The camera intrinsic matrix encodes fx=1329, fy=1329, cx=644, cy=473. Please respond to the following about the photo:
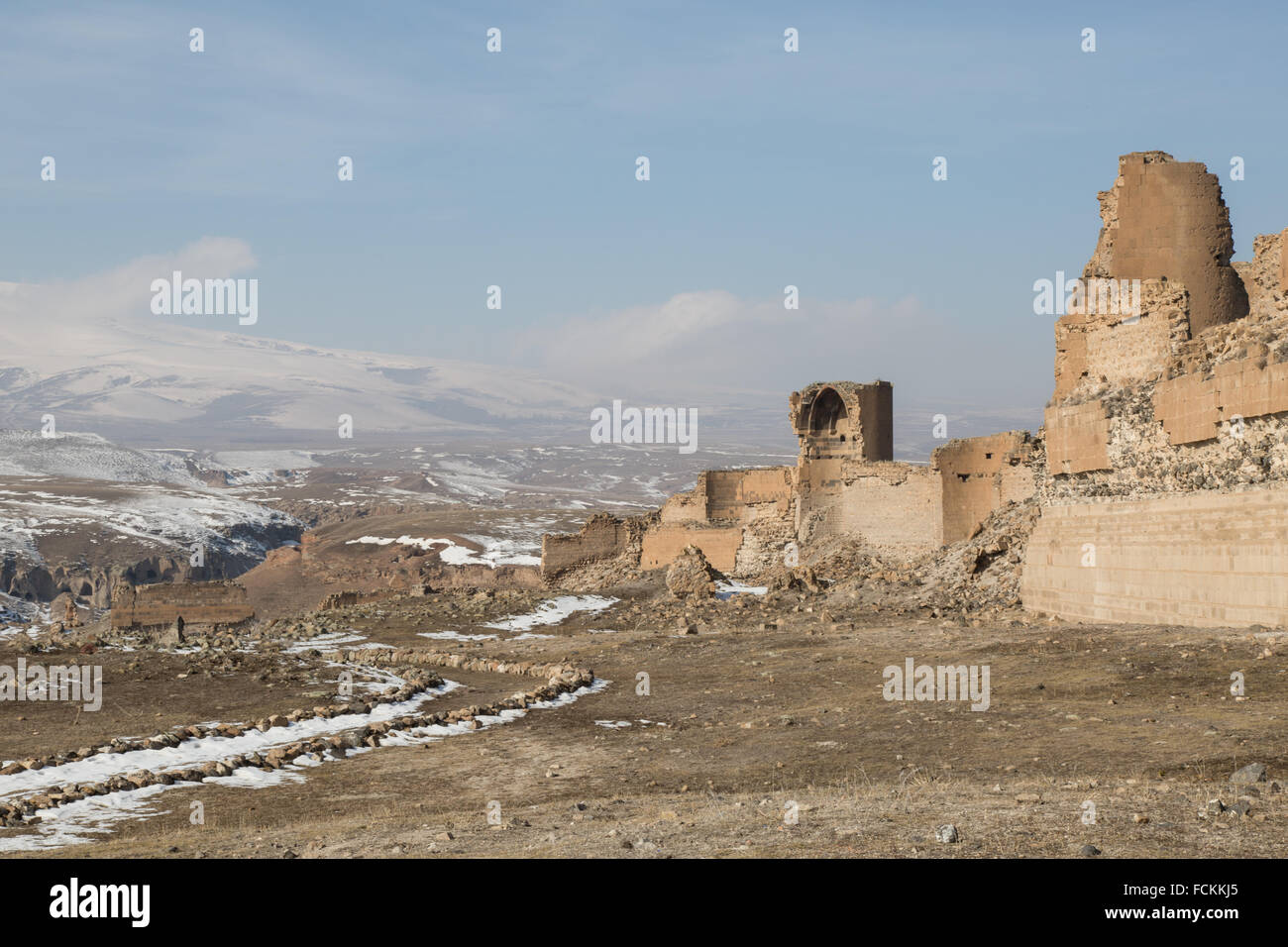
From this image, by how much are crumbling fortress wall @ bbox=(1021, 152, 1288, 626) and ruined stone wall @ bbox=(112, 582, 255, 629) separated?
22448 millimetres

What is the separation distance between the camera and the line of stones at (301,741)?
12.1m

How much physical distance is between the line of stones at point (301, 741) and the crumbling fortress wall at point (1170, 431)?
772 centimetres

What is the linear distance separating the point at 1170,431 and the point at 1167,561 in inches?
67.7

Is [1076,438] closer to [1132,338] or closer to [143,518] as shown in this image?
[1132,338]

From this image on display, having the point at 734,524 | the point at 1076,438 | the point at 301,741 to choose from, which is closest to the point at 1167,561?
the point at 1076,438

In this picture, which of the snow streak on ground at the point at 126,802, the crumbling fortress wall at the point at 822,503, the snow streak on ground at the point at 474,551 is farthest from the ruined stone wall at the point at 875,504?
the snow streak on ground at the point at 474,551

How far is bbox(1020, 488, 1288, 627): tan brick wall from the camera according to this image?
15352 millimetres

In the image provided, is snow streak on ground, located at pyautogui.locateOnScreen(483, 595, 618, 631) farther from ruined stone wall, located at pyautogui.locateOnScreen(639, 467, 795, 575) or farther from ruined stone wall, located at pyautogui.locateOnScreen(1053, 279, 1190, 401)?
ruined stone wall, located at pyautogui.locateOnScreen(1053, 279, 1190, 401)

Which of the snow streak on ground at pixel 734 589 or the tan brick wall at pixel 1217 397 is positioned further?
the snow streak on ground at pixel 734 589

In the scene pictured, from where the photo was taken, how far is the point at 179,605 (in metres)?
36.3

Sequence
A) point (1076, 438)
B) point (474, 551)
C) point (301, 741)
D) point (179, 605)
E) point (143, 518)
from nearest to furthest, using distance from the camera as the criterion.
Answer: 1. point (301, 741)
2. point (1076, 438)
3. point (179, 605)
4. point (474, 551)
5. point (143, 518)

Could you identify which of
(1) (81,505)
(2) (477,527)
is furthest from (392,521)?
(1) (81,505)

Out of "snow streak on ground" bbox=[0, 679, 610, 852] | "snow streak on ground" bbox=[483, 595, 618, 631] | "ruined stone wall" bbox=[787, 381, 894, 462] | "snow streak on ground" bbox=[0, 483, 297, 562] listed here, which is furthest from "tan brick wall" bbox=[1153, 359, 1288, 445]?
"snow streak on ground" bbox=[0, 483, 297, 562]

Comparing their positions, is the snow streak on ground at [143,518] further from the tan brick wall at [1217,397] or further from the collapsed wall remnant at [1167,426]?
the tan brick wall at [1217,397]
